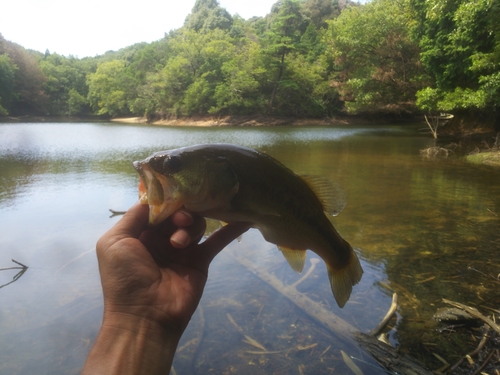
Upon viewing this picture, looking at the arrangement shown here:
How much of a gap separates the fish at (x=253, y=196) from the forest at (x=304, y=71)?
14824mm

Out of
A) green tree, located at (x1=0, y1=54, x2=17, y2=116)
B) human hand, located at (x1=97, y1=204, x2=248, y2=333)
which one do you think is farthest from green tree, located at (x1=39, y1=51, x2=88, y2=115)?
human hand, located at (x1=97, y1=204, x2=248, y2=333)

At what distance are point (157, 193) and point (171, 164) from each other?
0.57 ft

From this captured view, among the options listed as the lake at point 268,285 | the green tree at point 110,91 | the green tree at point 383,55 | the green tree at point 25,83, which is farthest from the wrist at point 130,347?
the green tree at point 25,83

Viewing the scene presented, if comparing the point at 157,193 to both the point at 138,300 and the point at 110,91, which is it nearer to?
the point at 138,300

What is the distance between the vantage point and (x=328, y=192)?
2311 millimetres

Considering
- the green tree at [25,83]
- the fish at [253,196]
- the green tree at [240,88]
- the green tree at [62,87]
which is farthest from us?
the green tree at [62,87]

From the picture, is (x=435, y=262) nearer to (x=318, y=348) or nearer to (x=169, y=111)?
(x=318, y=348)

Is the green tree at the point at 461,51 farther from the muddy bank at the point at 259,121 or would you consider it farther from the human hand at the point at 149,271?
the muddy bank at the point at 259,121

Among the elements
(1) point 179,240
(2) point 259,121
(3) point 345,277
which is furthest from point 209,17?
(1) point 179,240

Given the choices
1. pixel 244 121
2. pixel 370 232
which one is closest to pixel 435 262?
pixel 370 232

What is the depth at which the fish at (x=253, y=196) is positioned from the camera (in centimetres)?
185

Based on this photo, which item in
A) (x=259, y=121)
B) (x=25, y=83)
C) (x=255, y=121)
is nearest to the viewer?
(x=255, y=121)

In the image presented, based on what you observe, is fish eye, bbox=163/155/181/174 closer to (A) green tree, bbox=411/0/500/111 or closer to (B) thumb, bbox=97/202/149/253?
(B) thumb, bbox=97/202/149/253

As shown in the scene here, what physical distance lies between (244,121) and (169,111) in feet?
37.3
